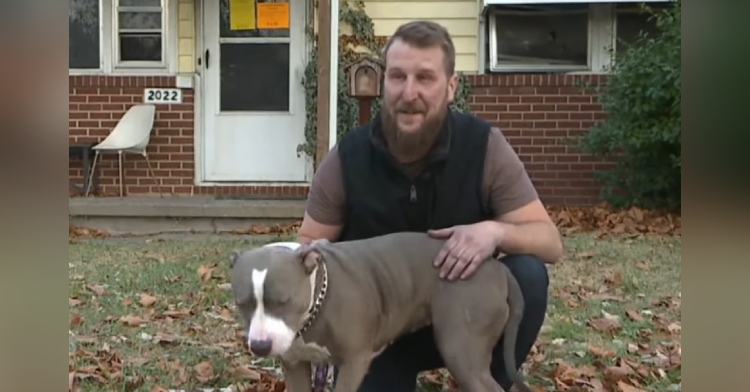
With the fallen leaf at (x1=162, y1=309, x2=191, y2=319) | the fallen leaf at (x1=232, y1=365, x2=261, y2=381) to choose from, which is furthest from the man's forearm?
the fallen leaf at (x1=162, y1=309, x2=191, y2=319)

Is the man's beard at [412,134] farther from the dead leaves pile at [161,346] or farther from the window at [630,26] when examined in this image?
the window at [630,26]

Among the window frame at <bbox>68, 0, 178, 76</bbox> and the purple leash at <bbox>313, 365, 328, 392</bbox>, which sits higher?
the window frame at <bbox>68, 0, 178, 76</bbox>

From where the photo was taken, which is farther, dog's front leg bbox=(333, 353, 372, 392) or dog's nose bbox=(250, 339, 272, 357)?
dog's front leg bbox=(333, 353, 372, 392)

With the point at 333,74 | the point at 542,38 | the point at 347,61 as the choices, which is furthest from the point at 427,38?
the point at 542,38

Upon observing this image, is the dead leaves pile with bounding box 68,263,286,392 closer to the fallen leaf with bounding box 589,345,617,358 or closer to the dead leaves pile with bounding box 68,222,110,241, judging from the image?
the fallen leaf with bounding box 589,345,617,358

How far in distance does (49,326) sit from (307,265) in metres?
0.88

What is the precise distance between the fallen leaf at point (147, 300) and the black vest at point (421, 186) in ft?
7.54

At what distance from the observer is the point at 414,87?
9.18 ft

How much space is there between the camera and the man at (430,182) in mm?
2832

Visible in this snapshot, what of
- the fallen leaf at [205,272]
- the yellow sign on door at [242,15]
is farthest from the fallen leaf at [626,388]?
the yellow sign on door at [242,15]

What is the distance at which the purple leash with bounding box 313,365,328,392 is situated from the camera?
2.97m

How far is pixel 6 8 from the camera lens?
1281 millimetres

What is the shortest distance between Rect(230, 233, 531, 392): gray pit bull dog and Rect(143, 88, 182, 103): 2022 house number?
20.8 feet

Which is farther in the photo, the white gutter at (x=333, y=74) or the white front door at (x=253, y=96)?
the white front door at (x=253, y=96)
